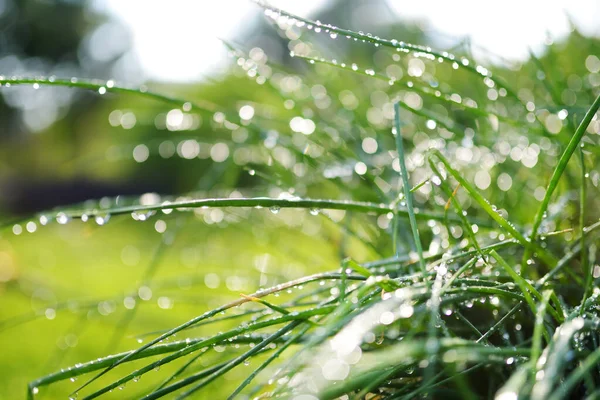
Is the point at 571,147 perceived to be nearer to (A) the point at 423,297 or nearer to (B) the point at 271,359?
(A) the point at 423,297

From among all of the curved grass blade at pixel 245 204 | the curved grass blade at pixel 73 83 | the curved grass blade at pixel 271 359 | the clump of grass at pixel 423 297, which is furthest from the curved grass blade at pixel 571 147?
the curved grass blade at pixel 73 83

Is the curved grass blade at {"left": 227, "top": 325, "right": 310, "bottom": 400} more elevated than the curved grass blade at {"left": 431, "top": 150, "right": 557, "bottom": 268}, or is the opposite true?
the curved grass blade at {"left": 431, "top": 150, "right": 557, "bottom": 268}

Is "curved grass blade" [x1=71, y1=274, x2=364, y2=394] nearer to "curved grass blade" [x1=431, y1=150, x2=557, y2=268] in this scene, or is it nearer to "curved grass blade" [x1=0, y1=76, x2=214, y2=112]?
"curved grass blade" [x1=431, y1=150, x2=557, y2=268]

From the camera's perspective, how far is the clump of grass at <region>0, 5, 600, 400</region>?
1.15 ft

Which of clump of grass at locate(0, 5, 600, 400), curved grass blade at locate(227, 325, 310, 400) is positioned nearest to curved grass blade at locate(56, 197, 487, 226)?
clump of grass at locate(0, 5, 600, 400)

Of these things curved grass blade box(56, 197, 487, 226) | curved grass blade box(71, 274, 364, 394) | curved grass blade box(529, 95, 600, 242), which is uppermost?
curved grass blade box(56, 197, 487, 226)

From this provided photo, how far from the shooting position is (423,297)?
0.44 m

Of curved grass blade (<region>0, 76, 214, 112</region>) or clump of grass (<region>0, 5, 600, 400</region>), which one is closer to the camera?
clump of grass (<region>0, 5, 600, 400</region>)

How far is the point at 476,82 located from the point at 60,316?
1.50 meters

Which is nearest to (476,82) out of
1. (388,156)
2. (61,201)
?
(388,156)

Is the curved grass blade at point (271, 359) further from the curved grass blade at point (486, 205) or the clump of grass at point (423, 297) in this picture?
the curved grass blade at point (486, 205)

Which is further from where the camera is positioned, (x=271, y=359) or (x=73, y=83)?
(x=73, y=83)

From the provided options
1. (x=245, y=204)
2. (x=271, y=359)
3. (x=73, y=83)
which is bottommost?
(x=271, y=359)

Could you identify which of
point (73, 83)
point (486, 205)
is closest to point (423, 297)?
point (486, 205)
